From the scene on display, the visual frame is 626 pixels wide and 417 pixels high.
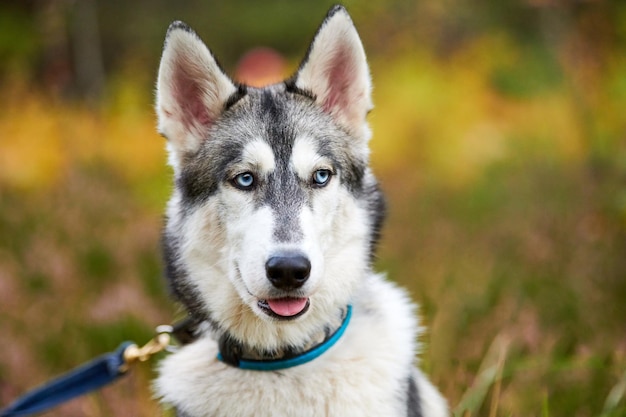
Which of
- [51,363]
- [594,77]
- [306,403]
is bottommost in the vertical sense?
[51,363]

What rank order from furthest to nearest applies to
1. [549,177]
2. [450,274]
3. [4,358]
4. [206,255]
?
[549,177]
[450,274]
[4,358]
[206,255]

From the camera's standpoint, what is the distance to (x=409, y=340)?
3.11m

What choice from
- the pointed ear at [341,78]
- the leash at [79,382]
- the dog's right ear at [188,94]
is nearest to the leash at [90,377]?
the leash at [79,382]

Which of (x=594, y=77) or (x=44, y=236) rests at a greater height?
(x=594, y=77)

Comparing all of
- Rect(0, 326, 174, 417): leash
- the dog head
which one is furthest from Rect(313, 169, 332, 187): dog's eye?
Rect(0, 326, 174, 417): leash

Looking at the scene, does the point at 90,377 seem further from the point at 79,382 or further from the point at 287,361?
the point at 287,361

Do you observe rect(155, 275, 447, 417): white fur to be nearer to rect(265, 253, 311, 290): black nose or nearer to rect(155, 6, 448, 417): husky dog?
rect(155, 6, 448, 417): husky dog

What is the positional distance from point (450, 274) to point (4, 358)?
3.20 metres

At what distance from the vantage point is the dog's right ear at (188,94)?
3.09 m

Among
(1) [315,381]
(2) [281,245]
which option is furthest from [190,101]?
(1) [315,381]

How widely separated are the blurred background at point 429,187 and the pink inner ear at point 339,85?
0.98 metres

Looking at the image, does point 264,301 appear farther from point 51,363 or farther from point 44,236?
point 44,236

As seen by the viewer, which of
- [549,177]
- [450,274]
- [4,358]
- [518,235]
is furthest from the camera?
[549,177]

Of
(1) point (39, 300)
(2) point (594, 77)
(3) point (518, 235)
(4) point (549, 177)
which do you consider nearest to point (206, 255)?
(1) point (39, 300)
